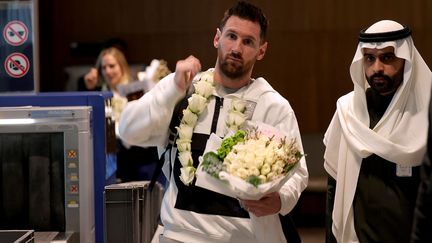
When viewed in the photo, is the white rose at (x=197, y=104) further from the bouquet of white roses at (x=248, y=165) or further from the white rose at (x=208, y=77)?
the bouquet of white roses at (x=248, y=165)

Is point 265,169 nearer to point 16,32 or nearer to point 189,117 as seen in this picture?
point 189,117

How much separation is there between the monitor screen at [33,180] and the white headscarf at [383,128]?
1.20m

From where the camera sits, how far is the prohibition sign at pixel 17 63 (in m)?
3.87

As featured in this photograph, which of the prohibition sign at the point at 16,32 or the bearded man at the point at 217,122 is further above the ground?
the prohibition sign at the point at 16,32

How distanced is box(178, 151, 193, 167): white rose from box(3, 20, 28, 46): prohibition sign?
122cm

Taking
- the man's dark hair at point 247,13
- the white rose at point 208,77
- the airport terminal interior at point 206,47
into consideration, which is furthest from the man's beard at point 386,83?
the airport terminal interior at point 206,47

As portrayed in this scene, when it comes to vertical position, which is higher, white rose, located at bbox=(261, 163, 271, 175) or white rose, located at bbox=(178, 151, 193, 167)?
white rose, located at bbox=(261, 163, 271, 175)

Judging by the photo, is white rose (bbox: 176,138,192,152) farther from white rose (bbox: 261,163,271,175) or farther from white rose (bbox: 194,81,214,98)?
white rose (bbox: 261,163,271,175)

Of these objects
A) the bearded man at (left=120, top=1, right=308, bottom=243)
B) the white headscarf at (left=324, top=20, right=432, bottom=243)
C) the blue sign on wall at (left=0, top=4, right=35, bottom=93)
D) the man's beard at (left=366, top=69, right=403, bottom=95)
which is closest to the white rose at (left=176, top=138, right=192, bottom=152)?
the bearded man at (left=120, top=1, right=308, bottom=243)

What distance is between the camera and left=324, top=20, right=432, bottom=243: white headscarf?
308 cm

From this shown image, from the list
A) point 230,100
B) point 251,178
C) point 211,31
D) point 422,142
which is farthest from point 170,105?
point 211,31

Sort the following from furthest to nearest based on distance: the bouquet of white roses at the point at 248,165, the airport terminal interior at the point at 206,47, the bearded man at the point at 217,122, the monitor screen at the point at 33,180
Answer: the airport terminal interior at the point at 206,47
the monitor screen at the point at 33,180
the bearded man at the point at 217,122
the bouquet of white roses at the point at 248,165

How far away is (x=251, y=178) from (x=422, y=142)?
74 cm

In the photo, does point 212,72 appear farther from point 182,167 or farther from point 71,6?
point 71,6
